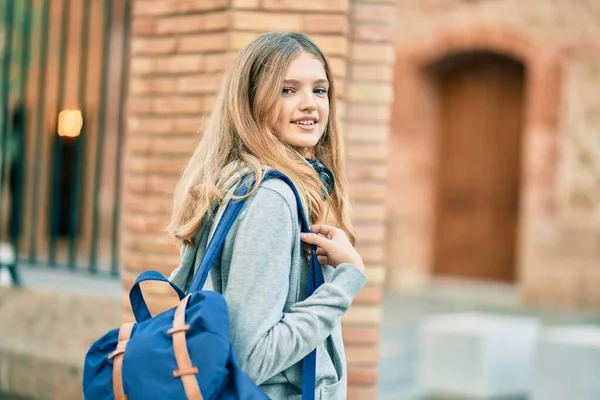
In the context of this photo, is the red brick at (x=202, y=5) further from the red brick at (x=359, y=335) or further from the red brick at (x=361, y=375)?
the red brick at (x=361, y=375)

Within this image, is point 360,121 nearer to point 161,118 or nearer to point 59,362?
point 161,118

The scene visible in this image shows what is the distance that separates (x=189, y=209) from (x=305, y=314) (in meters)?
0.43

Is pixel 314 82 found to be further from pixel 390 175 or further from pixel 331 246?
pixel 390 175

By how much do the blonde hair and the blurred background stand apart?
1.69 meters

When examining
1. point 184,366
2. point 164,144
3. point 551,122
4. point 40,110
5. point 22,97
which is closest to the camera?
point 184,366

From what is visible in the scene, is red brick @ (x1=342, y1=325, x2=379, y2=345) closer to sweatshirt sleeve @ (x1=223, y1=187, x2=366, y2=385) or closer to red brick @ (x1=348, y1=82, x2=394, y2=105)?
red brick @ (x1=348, y1=82, x2=394, y2=105)

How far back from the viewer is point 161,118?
4281mm

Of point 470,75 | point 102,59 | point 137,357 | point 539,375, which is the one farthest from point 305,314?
point 470,75

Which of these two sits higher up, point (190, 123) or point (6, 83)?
point (6, 83)

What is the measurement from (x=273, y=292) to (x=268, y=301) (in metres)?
0.02

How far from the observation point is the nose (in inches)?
90.5

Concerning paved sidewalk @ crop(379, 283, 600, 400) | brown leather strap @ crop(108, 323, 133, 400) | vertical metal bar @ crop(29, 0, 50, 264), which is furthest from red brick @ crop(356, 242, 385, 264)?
paved sidewalk @ crop(379, 283, 600, 400)

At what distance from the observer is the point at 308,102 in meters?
2.30

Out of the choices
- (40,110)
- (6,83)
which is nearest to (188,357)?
(40,110)
